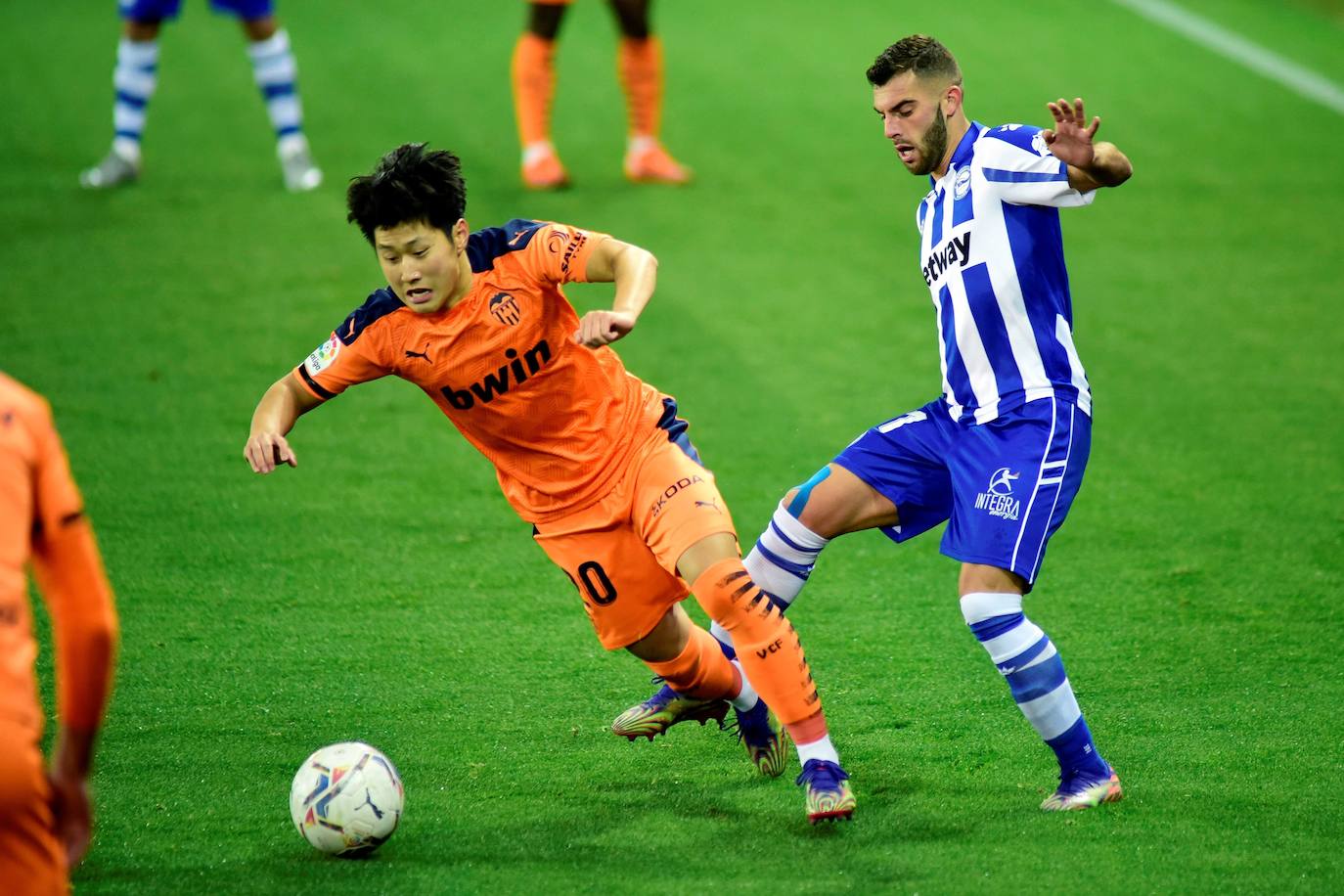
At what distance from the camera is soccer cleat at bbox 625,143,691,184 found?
10.1 m

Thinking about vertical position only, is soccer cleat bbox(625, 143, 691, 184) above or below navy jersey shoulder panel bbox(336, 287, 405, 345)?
below

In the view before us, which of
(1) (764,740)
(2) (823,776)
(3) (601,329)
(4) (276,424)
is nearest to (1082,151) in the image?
(3) (601,329)

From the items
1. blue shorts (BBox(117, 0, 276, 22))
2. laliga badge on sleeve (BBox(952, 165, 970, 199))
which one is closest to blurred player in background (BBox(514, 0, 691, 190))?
blue shorts (BBox(117, 0, 276, 22))

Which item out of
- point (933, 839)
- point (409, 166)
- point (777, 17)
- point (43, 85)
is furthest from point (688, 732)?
point (777, 17)

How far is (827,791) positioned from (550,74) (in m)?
6.81

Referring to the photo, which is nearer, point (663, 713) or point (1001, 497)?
Result: point (1001, 497)

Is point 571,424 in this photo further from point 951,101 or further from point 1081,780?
point 1081,780

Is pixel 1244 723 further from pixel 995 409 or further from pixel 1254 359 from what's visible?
pixel 1254 359

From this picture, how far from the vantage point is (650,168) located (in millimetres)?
10070

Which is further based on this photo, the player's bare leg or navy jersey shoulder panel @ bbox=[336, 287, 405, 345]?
navy jersey shoulder panel @ bbox=[336, 287, 405, 345]

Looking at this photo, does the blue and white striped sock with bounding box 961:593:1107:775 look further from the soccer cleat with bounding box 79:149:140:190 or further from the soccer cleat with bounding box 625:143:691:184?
the soccer cleat with bounding box 79:149:140:190

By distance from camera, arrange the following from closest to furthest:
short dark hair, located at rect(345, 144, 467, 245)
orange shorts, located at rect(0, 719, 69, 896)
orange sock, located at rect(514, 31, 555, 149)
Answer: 1. orange shorts, located at rect(0, 719, 69, 896)
2. short dark hair, located at rect(345, 144, 467, 245)
3. orange sock, located at rect(514, 31, 555, 149)

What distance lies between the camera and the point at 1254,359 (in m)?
7.57

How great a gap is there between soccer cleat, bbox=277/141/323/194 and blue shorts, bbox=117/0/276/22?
0.82 metres
